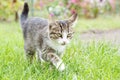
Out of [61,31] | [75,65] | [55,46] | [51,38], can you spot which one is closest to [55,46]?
[55,46]

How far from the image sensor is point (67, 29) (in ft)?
15.0

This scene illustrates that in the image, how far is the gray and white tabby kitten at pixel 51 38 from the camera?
4.52 metres

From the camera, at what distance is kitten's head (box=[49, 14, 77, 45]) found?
449cm

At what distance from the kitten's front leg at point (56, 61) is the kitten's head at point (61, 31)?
19cm

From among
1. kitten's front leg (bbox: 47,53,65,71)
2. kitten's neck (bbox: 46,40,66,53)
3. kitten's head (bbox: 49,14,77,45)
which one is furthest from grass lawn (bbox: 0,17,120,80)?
kitten's head (bbox: 49,14,77,45)

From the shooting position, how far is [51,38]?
4598mm

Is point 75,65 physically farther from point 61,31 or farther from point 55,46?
point 61,31

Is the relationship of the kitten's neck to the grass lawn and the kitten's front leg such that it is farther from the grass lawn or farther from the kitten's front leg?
the grass lawn

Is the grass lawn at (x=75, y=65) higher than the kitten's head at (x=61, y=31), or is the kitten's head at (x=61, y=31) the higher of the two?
the kitten's head at (x=61, y=31)

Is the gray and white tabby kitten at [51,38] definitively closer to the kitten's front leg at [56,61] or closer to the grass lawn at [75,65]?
the kitten's front leg at [56,61]

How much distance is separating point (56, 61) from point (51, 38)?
292mm

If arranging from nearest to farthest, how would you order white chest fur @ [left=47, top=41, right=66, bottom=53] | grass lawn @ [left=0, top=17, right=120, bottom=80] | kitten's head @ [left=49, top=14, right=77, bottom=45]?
grass lawn @ [left=0, top=17, right=120, bottom=80], kitten's head @ [left=49, top=14, right=77, bottom=45], white chest fur @ [left=47, top=41, right=66, bottom=53]

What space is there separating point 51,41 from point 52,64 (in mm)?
296

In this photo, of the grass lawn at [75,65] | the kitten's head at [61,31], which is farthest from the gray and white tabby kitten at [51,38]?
the grass lawn at [75,65]
